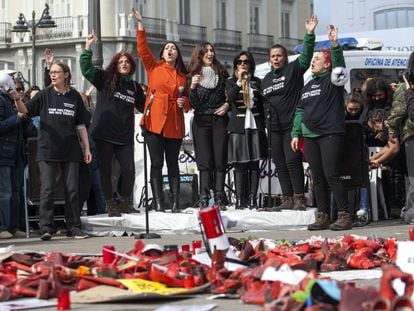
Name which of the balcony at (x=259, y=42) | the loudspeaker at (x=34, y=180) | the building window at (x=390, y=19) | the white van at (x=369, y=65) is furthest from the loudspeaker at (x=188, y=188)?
the balcony at (x=259, y=42)

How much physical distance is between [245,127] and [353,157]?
4.43 ft

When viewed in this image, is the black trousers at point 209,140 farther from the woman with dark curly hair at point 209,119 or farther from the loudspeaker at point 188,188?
the loudspeaker at point 188,188

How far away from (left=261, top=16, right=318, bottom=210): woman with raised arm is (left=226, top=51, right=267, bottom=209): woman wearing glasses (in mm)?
167

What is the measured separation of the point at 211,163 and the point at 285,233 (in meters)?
1.52

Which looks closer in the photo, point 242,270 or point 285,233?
point 242,270

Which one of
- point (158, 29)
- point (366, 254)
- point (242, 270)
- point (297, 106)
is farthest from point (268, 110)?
point (158, 29)

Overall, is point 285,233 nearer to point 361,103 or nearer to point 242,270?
point 361,103

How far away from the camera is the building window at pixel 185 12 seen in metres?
61.7

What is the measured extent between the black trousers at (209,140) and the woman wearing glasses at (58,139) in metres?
1.42

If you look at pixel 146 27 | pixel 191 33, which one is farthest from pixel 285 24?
pixel 146 27

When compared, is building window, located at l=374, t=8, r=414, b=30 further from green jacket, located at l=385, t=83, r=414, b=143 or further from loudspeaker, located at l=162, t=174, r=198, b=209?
green jacket, located at l=385, t=83, r=414, b=143

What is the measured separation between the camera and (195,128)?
14625mm

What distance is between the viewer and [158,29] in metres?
59.1

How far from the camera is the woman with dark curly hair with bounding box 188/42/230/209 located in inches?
571
